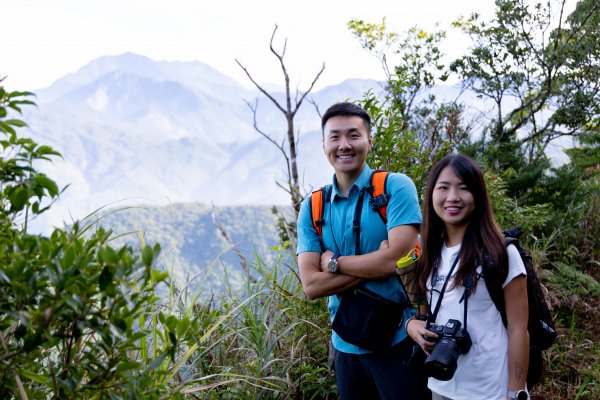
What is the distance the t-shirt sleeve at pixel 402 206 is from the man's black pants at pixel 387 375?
0.43 m

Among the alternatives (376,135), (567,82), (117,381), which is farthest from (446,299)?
(567,82)

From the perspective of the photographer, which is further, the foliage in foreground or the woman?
the woman

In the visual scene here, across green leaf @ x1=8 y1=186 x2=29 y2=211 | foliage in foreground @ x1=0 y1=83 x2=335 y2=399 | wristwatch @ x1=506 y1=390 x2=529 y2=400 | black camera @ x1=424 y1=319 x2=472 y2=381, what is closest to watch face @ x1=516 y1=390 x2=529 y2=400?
wristwatch @ x1=506 y1=390 x2=529 y2=400

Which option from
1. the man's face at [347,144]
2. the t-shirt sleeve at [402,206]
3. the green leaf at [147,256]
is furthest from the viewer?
the man's face at [347,144]

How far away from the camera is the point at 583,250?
Answer: 19.5ft

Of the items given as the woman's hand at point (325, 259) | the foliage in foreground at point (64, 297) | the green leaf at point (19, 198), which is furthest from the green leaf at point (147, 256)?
the woman's hand at point (325, 259)

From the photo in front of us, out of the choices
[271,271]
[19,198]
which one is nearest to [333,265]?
[19,198]

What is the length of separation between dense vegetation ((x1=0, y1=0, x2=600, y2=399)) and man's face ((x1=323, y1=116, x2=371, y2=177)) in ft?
2.39

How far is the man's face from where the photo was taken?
7.76 ft

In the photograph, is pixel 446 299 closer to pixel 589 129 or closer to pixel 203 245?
pixel 589 129

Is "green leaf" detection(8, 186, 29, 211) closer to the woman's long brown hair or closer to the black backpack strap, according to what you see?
the black backpack strap

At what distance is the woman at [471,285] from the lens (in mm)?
1961

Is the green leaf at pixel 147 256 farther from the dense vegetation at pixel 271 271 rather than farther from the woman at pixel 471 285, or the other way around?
the woman at pixel 471 285

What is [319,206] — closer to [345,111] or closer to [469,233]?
[345,111]
